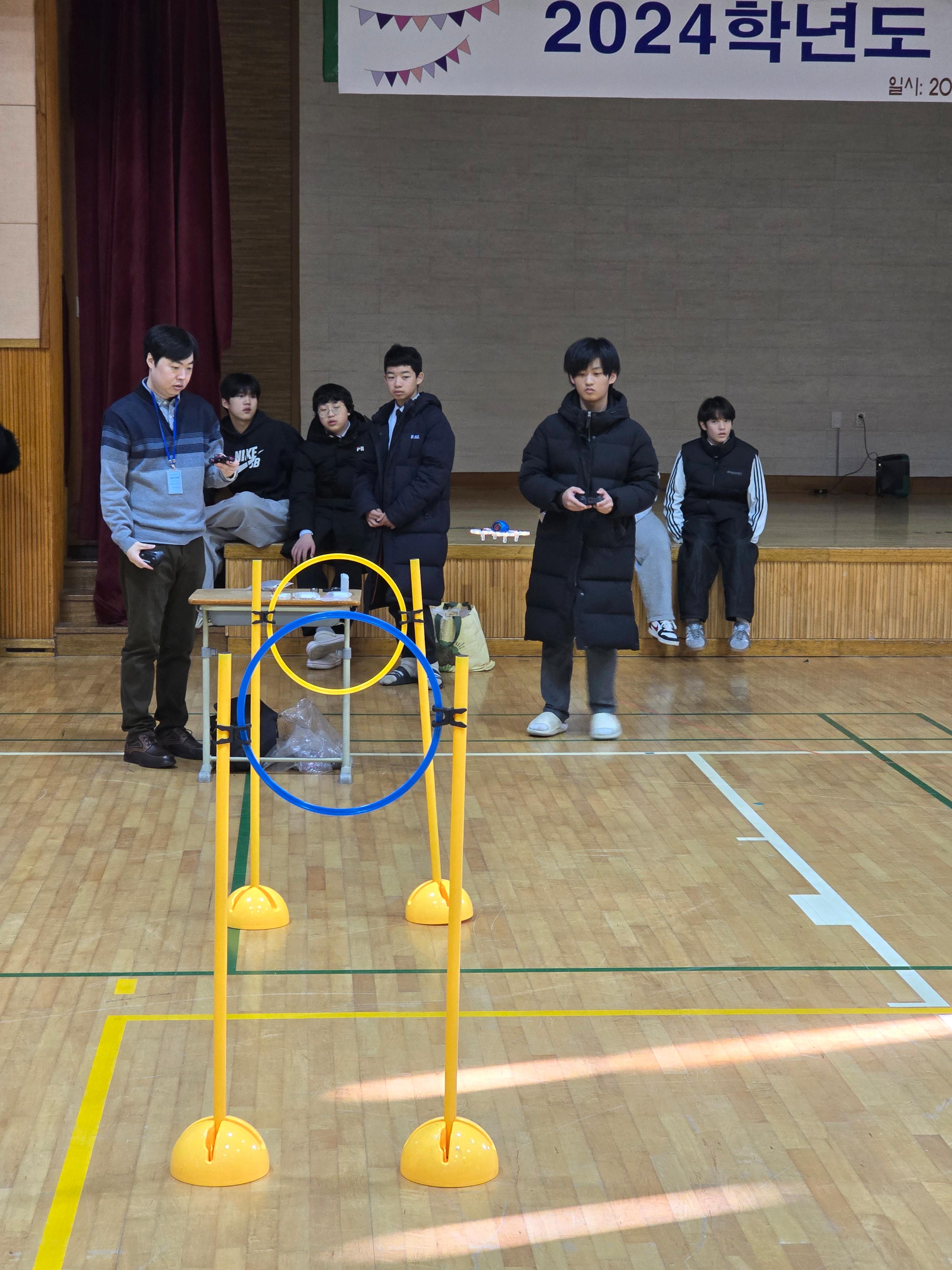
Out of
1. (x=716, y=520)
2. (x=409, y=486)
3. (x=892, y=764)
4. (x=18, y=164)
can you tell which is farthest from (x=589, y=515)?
(x=18, y=164)

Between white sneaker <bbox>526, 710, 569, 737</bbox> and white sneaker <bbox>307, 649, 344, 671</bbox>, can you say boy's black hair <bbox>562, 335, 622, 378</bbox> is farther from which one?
white sneaker <bbox>307, 649, 344, 671</bbox>

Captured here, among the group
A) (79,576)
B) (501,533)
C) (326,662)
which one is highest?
(501,533)

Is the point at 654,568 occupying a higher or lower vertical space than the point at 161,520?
lower

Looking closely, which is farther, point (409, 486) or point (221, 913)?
point (409, 486)

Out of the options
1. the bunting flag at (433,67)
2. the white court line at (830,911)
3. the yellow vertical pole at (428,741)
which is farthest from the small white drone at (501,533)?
the yellow vertical pole at (428,741)

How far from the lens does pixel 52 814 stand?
443 cm

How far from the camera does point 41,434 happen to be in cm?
673

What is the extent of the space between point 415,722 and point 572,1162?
3.38m

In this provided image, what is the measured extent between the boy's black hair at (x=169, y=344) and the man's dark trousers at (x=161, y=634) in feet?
2.17

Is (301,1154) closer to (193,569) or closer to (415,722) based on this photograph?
(193,569)

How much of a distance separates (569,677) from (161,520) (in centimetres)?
174

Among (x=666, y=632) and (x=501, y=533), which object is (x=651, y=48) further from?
(x=666, y=632)

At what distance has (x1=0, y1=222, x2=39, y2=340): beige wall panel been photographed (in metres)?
6.56

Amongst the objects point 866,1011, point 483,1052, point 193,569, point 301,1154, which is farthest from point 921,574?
point 301,1154
